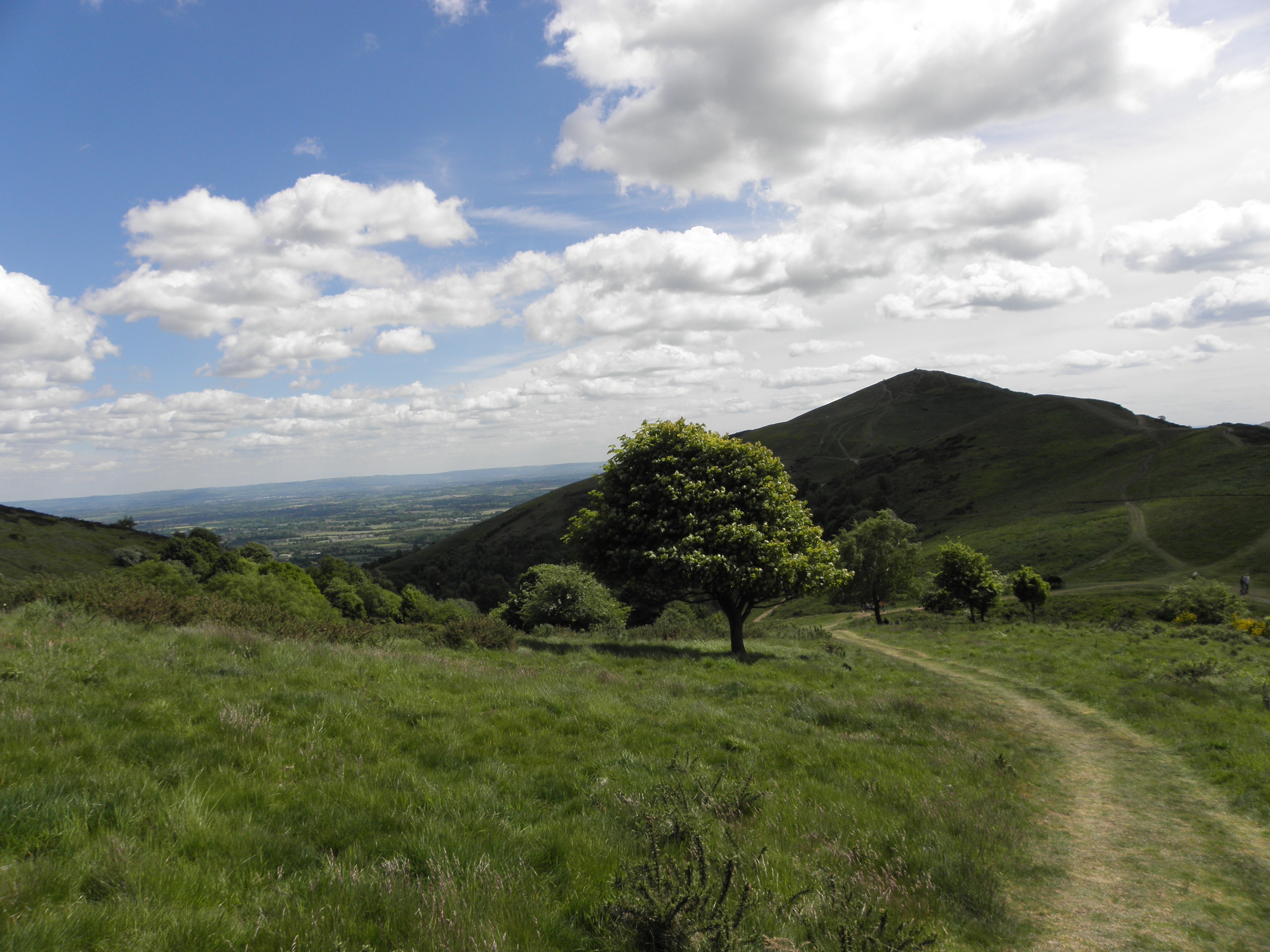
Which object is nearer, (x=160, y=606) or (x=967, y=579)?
(x=160, y=606)

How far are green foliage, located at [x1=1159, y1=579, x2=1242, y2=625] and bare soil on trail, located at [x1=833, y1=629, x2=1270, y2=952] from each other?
47409mm

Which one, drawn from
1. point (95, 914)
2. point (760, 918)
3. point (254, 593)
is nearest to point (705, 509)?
point (760, 918)

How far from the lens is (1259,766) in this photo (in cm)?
1080

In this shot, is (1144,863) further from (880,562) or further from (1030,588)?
(1030,588)

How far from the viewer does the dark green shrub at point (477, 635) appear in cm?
1928

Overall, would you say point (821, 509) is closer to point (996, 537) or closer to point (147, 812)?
point (996, 537)

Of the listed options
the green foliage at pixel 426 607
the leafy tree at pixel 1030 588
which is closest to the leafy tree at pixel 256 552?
the green foliage at pixel 426 607

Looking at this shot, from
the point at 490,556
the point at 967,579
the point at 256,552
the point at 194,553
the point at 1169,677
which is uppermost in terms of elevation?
the point at 1169,677

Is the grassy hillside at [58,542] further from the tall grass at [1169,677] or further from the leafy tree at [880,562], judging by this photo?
the tall grass at [1169,677]

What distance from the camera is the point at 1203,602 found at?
155ft

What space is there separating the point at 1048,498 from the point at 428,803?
132665 millimetres

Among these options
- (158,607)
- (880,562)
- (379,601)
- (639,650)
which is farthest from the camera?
(379,601)

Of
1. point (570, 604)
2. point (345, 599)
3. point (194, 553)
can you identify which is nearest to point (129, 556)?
point (194, 553)

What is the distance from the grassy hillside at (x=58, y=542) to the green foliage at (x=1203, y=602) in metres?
131
